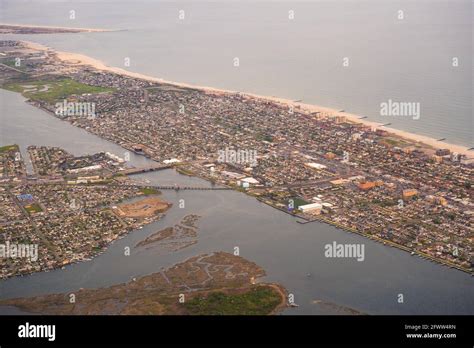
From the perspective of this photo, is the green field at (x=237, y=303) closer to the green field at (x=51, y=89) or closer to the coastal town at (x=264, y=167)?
the coastal town at (x=264, y=167)

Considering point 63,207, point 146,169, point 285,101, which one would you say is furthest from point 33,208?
point 285,101

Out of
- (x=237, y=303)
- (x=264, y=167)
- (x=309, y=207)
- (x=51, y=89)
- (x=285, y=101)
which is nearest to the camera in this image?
(x=237, y=303)

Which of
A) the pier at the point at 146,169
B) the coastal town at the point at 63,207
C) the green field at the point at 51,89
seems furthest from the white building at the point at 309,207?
the green field at the point at 51,89

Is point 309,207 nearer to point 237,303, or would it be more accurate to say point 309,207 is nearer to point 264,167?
point 264,167

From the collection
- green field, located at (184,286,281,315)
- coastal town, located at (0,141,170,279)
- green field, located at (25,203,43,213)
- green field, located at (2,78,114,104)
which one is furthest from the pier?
green field, located at (2,78,114,104)

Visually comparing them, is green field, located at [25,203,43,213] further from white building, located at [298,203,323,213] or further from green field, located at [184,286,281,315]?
white building, located at [298,203,323,213]

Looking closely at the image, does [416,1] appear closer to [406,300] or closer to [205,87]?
[205,87]
